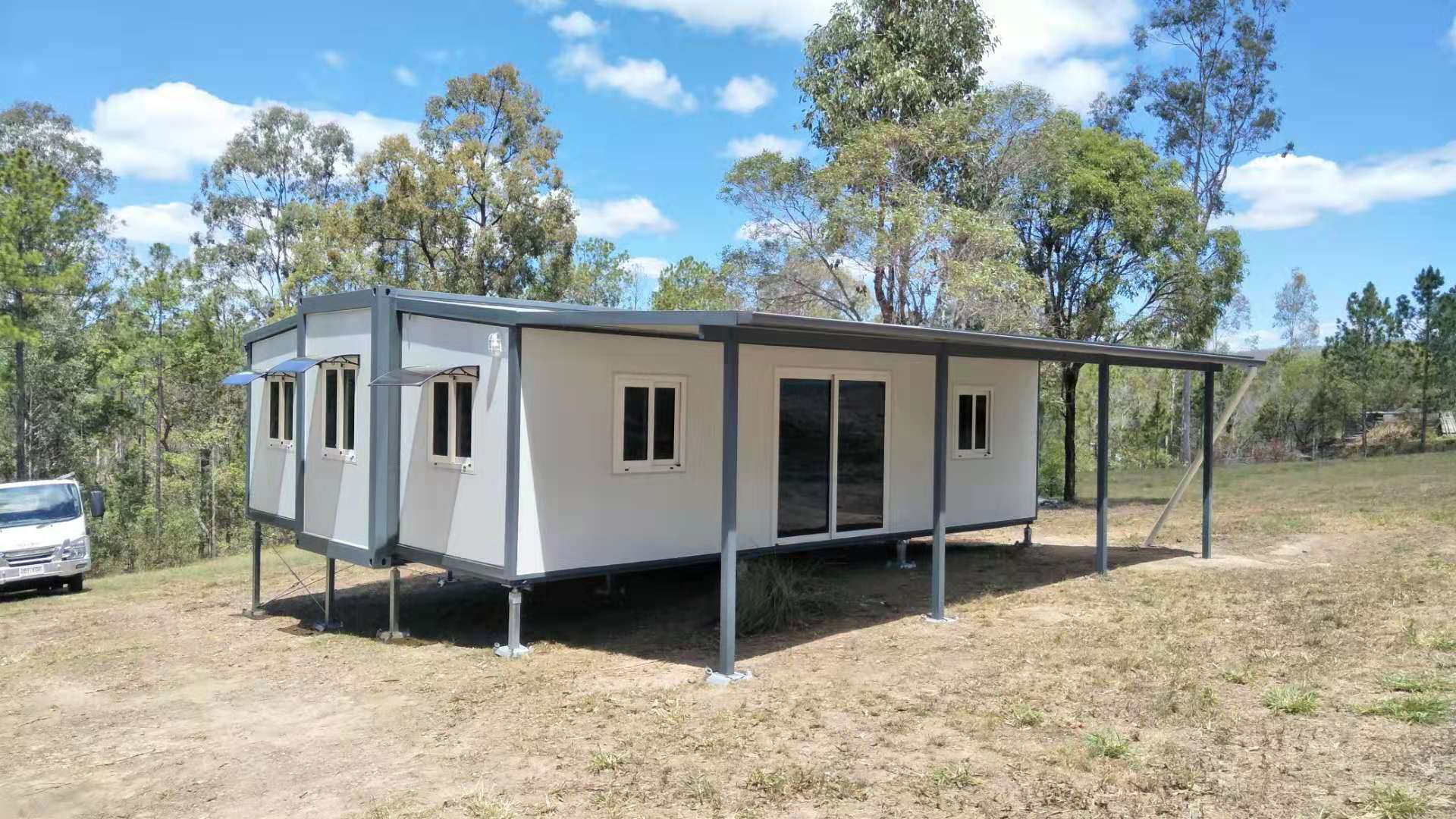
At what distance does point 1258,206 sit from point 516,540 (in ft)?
302

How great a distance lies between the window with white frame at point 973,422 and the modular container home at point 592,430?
1.94ft

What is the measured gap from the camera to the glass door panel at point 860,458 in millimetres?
10133

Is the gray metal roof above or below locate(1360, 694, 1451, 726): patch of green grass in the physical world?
above

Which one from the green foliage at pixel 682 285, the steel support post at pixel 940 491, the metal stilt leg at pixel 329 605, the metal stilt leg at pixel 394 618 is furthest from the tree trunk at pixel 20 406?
the steel support post at pixel 940 491

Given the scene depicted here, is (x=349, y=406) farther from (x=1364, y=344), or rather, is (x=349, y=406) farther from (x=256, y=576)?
(x=1364, y=344)

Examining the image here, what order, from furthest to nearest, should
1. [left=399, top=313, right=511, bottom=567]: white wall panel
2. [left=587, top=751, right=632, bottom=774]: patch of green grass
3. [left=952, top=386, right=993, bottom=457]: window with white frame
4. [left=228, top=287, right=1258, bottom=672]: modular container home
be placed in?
[left=952, top=386, right=993, bottom=457]: window with white frame → [left=399, top=313, right=511, bottom=567]: white wall panel → [left=228, top=287, right=1258, bottom=672]: modular container home → [left=587, top=751, right=632, bottom=774]: patch of green grass

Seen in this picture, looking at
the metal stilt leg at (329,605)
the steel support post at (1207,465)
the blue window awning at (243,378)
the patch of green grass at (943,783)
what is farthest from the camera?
the steel support post at (1207,465)

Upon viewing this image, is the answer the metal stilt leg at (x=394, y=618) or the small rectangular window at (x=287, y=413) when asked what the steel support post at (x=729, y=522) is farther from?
the small rectangular window at (x=287, y=413)

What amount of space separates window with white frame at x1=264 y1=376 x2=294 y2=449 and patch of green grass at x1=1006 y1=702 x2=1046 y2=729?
316 inches

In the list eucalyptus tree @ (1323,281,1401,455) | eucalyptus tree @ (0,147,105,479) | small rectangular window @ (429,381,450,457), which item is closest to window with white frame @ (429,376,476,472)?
small rectangular window @ (429,381,450,457)

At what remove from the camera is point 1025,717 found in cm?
587

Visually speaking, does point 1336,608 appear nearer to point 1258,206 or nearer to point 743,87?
point 743,87

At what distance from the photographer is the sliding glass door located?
9672mm

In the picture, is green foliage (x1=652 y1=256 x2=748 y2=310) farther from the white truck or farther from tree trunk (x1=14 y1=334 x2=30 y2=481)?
tree trunk (x1=14 y1=334 x2=30 y2=481)
